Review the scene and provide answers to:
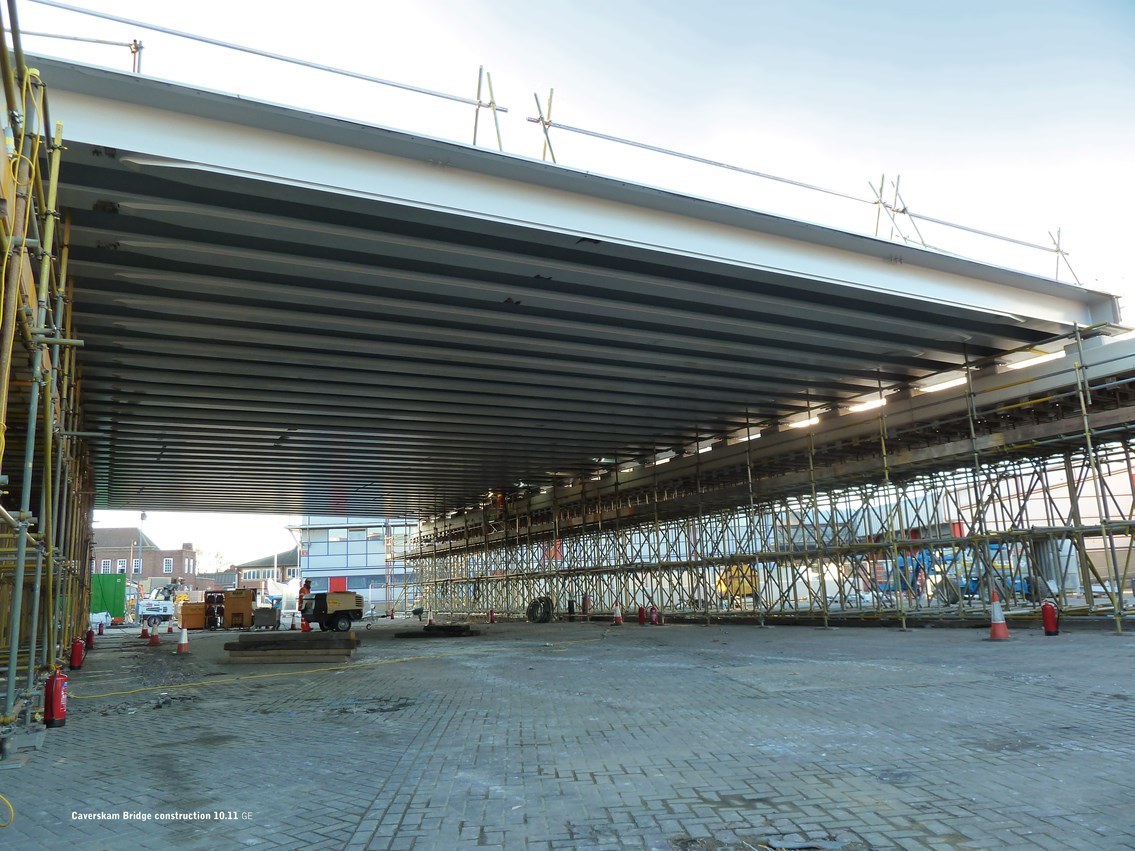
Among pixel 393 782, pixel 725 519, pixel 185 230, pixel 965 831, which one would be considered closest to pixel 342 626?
pixel 725 519

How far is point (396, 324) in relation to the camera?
15.7 meters

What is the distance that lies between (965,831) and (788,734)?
272 cm

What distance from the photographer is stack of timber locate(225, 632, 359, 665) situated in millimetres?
16516

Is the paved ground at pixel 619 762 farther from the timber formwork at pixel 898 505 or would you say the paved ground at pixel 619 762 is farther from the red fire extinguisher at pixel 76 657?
the timber formwork at pixel 898 505

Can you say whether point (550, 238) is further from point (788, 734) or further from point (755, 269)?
point (788, 734)

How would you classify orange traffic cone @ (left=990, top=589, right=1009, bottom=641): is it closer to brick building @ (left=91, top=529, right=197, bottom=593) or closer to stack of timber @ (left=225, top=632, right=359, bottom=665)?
stack of timber @ (left=225, top=632, right=359, bottom=665)

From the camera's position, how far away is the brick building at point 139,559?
276 feet

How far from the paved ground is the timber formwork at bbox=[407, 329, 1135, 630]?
6.67 meters

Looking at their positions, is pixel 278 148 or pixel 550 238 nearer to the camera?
pixel 278 148

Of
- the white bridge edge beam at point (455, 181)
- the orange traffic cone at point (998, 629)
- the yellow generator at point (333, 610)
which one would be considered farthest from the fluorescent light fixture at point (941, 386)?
the yellow generator at point (333, 610)

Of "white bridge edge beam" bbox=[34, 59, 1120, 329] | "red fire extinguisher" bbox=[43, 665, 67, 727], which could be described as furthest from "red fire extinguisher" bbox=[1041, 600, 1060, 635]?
"red fire extinguisher" bbox=[43, 665, 67, 727]

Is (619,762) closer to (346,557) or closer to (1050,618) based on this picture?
(1050,618)

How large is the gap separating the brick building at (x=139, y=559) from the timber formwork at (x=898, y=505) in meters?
61.4

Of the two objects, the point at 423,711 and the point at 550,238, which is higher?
the point at 550,238
